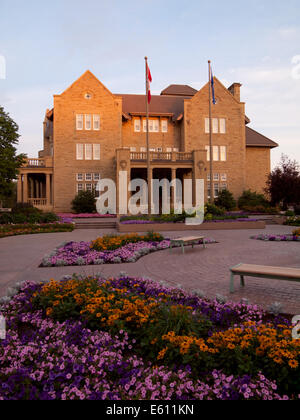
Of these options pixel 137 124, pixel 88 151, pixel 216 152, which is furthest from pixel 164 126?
pixel 88 151

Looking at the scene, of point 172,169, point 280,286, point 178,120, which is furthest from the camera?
point 178,120

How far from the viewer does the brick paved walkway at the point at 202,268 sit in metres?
5.68

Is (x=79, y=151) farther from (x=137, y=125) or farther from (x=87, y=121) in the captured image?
(x=137, y=125)

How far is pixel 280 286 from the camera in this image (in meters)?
6.05

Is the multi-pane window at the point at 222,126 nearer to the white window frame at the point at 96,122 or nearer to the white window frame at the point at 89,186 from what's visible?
the white window frame at the point at 96,122

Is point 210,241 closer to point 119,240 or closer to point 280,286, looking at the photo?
point 119,240

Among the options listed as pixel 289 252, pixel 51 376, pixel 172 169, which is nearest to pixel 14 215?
pixel 172 169

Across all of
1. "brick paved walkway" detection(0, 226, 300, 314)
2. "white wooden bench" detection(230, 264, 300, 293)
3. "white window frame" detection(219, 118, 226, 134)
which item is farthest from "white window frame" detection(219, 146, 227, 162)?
"white wooden bench" detection(230, 264, 300, 293)

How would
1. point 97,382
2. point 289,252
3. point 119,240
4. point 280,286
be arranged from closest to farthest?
point 97,382 → point 280,286 → point 289,252 → point 119,240

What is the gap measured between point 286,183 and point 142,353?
93.4ft

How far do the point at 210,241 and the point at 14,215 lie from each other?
16202 millimetres

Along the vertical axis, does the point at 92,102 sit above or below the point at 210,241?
above

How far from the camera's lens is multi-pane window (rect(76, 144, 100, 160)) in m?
31.7
